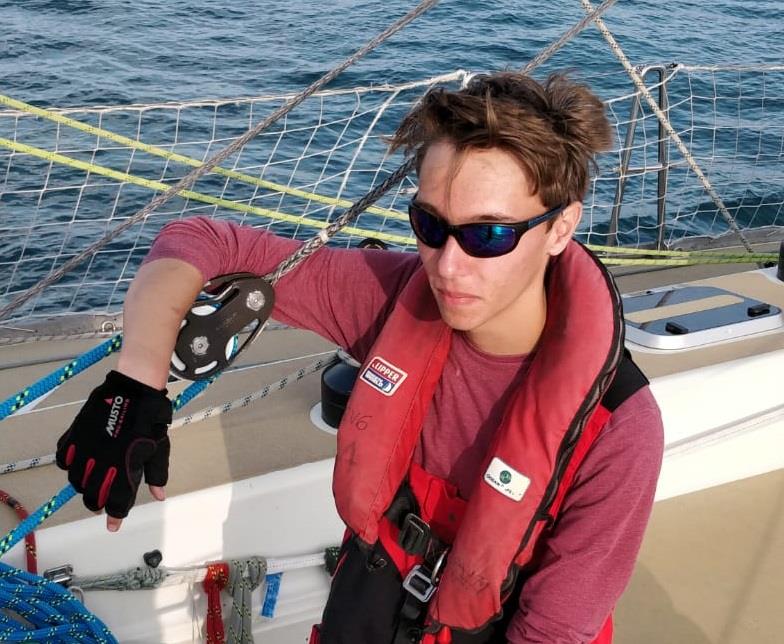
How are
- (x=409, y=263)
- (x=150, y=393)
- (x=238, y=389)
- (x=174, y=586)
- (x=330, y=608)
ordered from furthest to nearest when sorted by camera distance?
1. (x=238, y=389)
2. (x=174, y=586)
3. (x=409, y=263)
4. (x=330, y=608)
5. (x=150, y=393)

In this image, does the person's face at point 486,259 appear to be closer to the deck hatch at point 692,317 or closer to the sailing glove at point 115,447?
the sailing glove at point 115,447

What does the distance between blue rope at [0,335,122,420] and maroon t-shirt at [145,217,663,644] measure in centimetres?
20

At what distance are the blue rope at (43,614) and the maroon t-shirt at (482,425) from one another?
785 mm

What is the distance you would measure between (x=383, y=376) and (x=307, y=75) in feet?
Answer: 27.4

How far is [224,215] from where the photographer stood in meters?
6.11

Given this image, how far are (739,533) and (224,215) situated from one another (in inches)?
151

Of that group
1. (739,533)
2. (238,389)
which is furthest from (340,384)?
(739,533)

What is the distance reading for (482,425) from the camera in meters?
1.73

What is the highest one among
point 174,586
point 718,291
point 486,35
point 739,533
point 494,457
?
point 494,457

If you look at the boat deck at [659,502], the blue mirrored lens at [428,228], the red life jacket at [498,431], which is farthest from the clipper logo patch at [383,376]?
the boat deck at [659,502]

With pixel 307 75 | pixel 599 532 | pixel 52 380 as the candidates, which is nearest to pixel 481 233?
pixel 599 532

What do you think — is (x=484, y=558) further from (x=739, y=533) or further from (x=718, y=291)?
(x=718, y=291)

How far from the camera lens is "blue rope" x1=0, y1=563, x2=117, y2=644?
2137 mm

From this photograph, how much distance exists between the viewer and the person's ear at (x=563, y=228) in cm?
163
